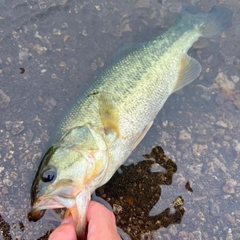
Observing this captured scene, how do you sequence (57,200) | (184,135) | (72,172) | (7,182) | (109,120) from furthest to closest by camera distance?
(184,135) < (7,182) < (109,120) < (72,172) < (57,200)

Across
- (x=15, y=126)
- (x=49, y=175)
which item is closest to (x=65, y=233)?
(x=49, y=175)

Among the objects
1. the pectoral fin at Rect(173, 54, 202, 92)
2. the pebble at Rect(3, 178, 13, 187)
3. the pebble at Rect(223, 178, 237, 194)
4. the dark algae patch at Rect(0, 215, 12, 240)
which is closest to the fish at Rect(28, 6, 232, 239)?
the pectoral fin at Rect(173, 54, 202, 92)

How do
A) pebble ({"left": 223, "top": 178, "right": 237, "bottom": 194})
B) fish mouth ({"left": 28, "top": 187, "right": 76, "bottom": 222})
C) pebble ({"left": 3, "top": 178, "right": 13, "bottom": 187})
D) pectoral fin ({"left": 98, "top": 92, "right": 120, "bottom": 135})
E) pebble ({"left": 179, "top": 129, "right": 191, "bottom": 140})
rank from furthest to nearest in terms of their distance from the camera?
pebble ({"left": 179, "top": 129, "right": 191, "bottom": 140}) → pebble ({"left": 223, "top": 178, "right": 237, "bottom": 194}) → pebble ({"left": 3, "top": 178, "right": 13, "bottom": 187}) → pectoral fin ({"left": 98, "top": 92, "right": 120, "bottom": 135}) → fish mouth ({"left": 28, "top": 187, "right": 76, "bottom": 222})

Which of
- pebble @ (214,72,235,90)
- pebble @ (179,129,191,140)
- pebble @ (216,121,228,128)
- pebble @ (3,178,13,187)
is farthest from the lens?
pebble @ (214,72,235,90)

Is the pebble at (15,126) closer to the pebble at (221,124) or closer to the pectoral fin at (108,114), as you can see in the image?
the pectoral fin at (108,114)

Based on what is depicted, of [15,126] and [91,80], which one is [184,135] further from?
[15,126]

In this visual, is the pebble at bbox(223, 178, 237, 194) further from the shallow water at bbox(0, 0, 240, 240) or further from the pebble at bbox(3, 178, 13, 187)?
the pebble at bbox(3, 178, 13, 187)

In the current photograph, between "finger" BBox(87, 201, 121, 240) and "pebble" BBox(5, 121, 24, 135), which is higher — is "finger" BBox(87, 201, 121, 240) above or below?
below
